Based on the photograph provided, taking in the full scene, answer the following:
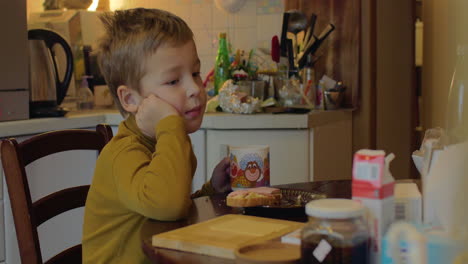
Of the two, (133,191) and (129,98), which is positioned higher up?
(129,98)

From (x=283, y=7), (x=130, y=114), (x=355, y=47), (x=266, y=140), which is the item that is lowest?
(x=266, y=140)

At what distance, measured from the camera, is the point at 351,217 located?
710 millimetres

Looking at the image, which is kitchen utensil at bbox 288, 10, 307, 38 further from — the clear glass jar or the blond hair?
the clear glass jar

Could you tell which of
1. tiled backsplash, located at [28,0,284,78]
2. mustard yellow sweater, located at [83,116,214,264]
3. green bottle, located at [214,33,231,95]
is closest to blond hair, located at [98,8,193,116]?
mustard yellow sweater, located at [83,116,214,264]

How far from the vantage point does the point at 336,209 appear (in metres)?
0.71

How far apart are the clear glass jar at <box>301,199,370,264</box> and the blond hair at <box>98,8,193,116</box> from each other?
2.31ft

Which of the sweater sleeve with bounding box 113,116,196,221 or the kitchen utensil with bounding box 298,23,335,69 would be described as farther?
the kitchen utensil with bounding box 298,23,335,69

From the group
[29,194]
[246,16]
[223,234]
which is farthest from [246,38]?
[223,234]

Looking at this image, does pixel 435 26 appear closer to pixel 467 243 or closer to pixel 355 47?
pixel 355 47

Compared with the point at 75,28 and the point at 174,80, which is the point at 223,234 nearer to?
the point at 174,80

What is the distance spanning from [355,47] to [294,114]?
0.69 m

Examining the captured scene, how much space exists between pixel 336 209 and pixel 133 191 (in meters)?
0.52

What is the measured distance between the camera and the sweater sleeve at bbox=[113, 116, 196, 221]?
113 centimetres

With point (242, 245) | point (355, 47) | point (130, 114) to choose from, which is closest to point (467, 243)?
point (242, 245)
